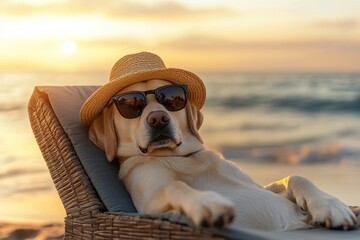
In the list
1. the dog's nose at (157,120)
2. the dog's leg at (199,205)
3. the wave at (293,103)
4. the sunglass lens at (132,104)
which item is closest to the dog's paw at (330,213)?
the dog's leg at (199,205)

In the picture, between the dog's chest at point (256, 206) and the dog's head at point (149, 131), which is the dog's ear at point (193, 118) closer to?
the dog's head at point (149, 131)

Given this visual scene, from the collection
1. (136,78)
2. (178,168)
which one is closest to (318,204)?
(178,168)

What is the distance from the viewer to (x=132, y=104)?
3.72 metres

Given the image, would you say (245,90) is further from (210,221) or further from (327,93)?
(210,221)

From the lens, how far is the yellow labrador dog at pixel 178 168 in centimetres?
339

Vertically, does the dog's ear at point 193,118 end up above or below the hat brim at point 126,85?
below

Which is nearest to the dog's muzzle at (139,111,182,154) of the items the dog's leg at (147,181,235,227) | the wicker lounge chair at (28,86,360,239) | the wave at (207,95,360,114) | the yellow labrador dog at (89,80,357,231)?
the yellow labrador dog at (89,80,357,231)

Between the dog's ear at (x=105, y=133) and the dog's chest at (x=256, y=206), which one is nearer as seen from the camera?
the dog's chest at (x=256, y=206)

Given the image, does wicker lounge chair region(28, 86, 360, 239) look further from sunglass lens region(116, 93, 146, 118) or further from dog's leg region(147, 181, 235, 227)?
sunglass lens region(116, 93, 146, 118)

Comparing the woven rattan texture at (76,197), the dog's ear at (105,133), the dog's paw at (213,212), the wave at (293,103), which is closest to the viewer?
the dog's paw at (213,212)

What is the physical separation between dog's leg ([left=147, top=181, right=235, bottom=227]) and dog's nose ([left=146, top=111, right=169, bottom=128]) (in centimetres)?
46

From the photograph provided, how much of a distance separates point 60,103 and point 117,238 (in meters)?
1.04

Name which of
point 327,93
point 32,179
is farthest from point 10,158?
point 327,93

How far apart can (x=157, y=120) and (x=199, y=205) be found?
90 cm
